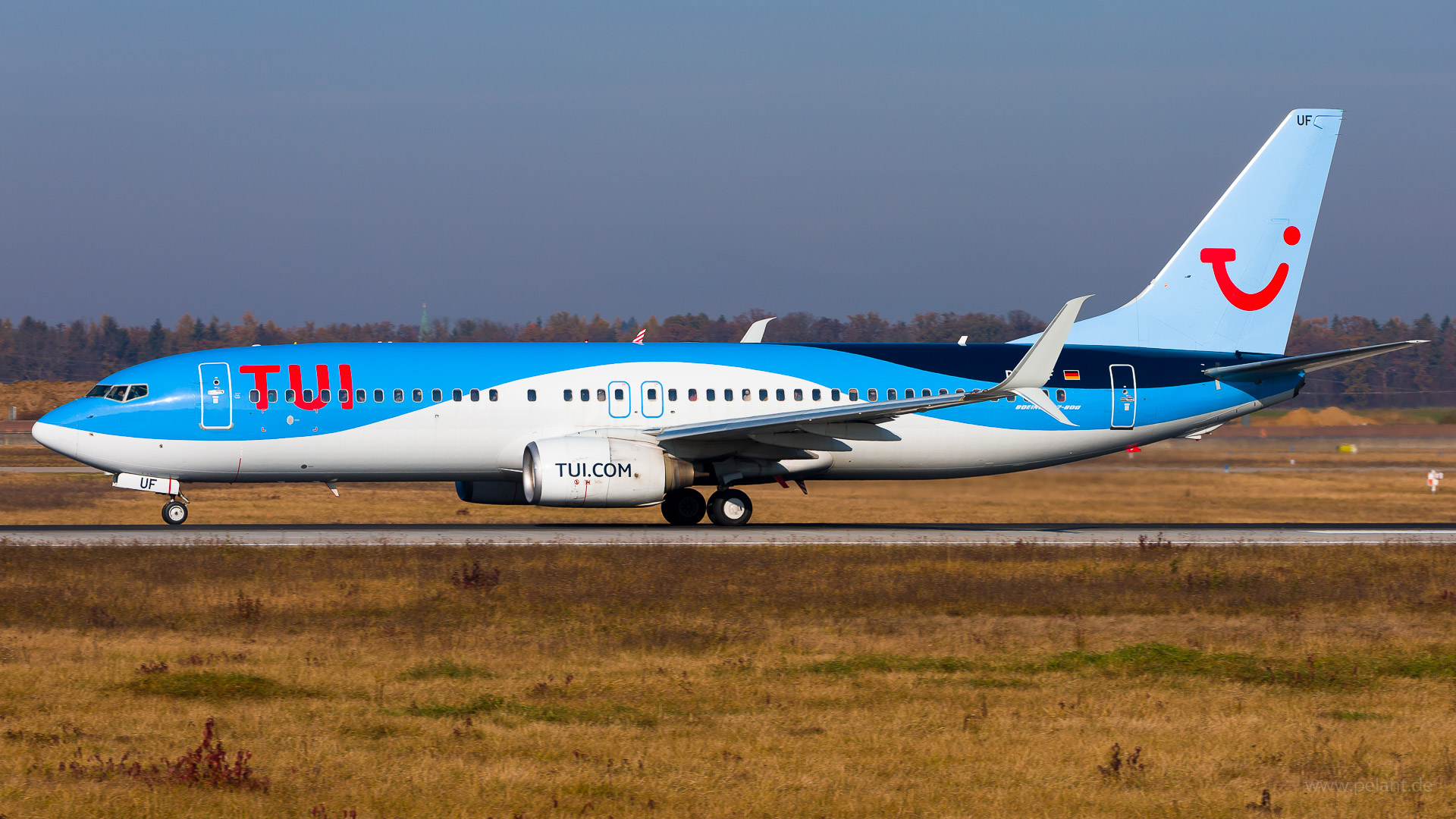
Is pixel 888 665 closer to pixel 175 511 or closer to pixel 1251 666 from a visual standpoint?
pixel 1251 666

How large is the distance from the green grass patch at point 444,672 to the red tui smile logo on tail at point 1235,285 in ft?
85.6

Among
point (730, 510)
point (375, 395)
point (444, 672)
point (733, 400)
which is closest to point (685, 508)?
point (730, 510)

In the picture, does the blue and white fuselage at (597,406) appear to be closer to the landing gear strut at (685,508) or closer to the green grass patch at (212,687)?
the landing gear strut at (685,508)

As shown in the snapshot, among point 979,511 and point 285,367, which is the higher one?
point 285,367

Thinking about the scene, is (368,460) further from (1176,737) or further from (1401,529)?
(1401,529)

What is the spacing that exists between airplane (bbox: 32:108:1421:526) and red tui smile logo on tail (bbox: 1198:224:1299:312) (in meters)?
0.05

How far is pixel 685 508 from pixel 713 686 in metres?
17.8

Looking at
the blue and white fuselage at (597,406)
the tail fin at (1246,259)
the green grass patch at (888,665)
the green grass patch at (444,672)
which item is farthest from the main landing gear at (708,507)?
the green grass patch at (444,672)

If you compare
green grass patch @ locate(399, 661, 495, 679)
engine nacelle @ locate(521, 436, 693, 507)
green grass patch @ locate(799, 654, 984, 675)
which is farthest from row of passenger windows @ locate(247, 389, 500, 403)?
green grass patch @ locate(799, 654, 984, 675)

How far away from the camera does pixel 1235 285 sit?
1404 inches

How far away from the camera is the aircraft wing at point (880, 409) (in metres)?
29.0

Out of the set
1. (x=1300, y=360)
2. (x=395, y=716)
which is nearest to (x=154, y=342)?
(x=1300, y=360)

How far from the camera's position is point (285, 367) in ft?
99.7

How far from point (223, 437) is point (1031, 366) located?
17360 millimetres
